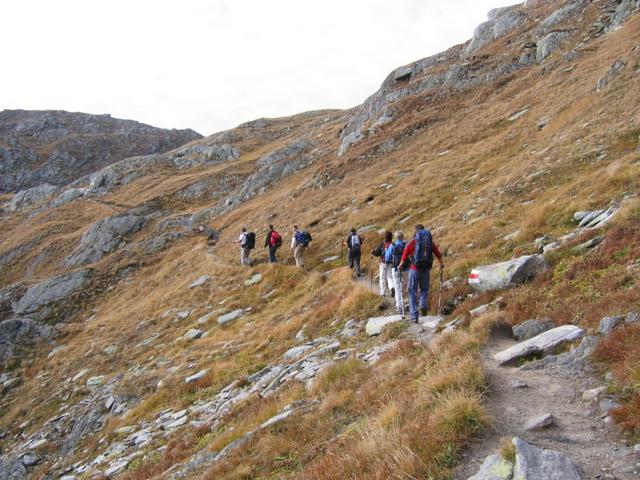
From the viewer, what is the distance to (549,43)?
41.2m

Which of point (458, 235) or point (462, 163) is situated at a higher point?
point (462, 163)

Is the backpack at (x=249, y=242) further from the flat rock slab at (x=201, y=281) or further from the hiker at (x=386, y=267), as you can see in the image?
the hiker at (x=386, y=267)

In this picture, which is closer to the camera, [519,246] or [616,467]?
[616,467]

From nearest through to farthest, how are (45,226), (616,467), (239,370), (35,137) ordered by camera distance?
1. (616,467)
2. (239,370)
3. (45,226)
4. (35,137)

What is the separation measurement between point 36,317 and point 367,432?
36.0 m

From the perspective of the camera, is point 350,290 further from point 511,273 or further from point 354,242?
point 511,273

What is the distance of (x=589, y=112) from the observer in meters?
23.2

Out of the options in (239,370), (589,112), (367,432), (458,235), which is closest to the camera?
(367,432)

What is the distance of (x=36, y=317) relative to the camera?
34469 mm

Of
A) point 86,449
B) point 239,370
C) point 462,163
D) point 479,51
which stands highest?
point 479,51

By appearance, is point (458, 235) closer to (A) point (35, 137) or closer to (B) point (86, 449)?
(B) point (86, 449)

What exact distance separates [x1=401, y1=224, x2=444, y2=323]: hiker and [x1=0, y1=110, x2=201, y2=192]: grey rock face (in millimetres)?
133755

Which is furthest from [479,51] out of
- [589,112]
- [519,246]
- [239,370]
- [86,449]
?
[86,449]

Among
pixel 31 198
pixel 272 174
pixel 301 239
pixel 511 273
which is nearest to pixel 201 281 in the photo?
pixel 301 239
